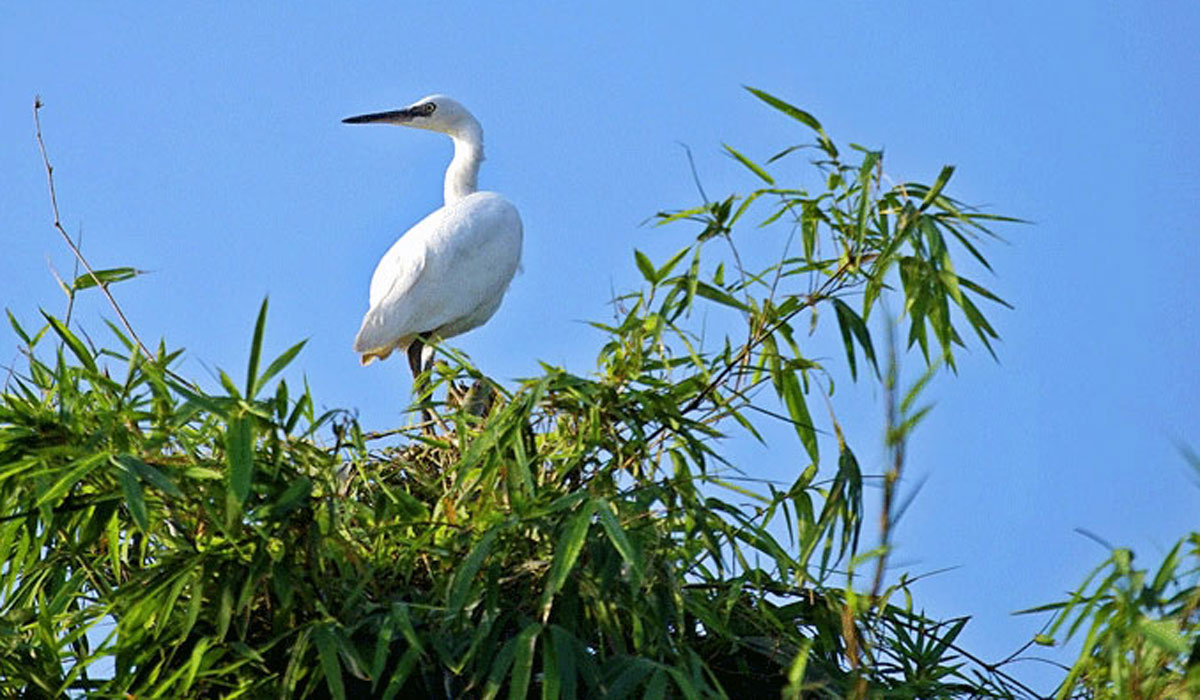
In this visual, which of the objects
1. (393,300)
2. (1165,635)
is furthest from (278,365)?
(393,300)

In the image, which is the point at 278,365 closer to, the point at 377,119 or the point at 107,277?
the point at 107,277

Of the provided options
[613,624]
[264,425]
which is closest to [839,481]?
[613,624]

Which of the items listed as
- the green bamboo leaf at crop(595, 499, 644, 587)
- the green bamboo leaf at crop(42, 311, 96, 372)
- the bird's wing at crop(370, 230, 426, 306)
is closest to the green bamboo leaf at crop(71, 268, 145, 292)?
the green bamboo leaf at crop(42, 311, 96, 372)

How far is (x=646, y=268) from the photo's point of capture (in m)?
3.72

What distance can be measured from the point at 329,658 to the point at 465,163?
3.86 metres

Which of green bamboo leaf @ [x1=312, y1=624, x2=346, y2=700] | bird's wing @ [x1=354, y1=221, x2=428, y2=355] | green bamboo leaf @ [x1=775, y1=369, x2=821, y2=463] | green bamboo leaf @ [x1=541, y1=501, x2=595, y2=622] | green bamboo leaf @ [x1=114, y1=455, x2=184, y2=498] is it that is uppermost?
bird's wing @ [x1=354, y1=221, x2=428, y2=355]

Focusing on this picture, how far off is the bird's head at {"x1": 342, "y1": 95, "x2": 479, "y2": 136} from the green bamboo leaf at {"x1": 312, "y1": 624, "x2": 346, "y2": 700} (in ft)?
12.7

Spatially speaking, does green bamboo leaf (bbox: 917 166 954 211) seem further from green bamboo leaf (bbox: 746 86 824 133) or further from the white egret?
the white egret

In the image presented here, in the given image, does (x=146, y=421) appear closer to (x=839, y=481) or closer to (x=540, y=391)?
(x=540, y=391)

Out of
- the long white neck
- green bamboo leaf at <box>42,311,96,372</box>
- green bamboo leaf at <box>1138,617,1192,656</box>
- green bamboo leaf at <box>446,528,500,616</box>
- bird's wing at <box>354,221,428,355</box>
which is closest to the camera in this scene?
green bamboo leaf at <box>1138,617,1192,656</box>

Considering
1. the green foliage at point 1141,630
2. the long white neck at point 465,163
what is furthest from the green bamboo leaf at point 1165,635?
the long white neck at point 465,163

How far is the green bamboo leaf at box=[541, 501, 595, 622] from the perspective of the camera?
3240mm

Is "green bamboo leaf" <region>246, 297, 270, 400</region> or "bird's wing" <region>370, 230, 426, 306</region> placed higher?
"bird's wing" <region>370, 230, 426, 306</region>

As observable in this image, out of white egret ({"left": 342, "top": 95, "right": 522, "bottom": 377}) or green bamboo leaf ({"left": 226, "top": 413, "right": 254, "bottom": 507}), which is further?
white egret ({"left": 342, "top": 95, "right": 522, "bottom": 377})
